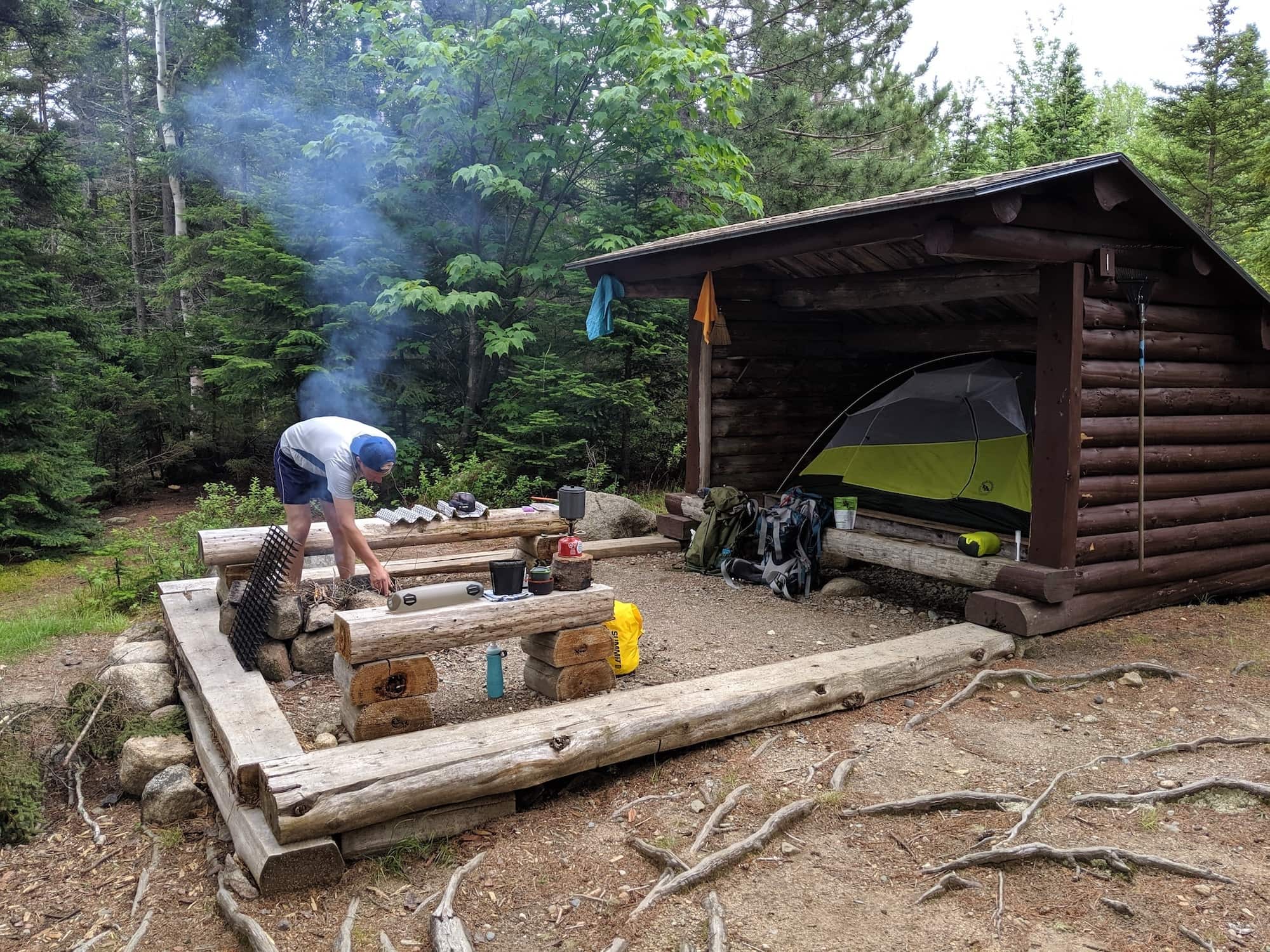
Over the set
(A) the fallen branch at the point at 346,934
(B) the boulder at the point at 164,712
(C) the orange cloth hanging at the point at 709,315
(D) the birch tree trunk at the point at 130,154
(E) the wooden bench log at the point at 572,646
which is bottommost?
(A) the fallen branch at the point at 346,934

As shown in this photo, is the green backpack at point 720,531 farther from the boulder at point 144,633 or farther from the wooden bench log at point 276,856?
the wooden bench log at point 276,856

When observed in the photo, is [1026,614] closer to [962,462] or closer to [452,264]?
[962,462]

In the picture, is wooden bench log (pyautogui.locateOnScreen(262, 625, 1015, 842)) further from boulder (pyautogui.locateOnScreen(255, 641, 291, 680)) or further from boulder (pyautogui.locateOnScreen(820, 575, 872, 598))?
boulder (pyautogui.locateOnScreen(820, 575, 872, 598))

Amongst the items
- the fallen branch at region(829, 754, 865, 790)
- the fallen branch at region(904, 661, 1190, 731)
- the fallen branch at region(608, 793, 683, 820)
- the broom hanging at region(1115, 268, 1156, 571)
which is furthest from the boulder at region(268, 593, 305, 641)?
the broom hanging at region(1115, 268, 1156, 571)

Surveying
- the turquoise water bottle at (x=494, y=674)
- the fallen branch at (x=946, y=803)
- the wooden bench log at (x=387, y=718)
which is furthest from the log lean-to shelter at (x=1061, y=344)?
the wooden bench log at (x=387, y=718)

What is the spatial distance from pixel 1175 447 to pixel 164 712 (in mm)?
6800

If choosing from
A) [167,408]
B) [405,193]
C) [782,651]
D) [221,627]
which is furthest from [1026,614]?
[167,408]

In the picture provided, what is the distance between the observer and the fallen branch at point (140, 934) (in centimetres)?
307

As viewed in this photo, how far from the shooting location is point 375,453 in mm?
4965

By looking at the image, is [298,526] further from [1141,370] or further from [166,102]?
[166,102]

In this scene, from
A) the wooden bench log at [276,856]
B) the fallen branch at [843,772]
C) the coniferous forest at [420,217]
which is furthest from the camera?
the coniferous forest at [420,217]

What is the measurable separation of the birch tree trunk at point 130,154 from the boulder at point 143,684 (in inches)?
A: 534

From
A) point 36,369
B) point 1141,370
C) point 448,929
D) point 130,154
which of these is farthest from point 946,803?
point 130,154

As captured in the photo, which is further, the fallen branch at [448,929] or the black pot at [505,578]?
the black pot at [505,578]
